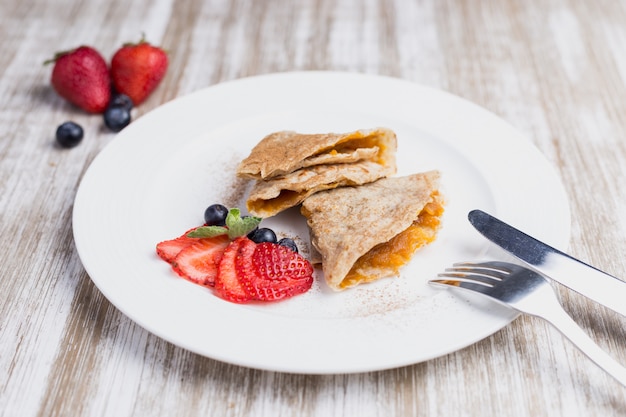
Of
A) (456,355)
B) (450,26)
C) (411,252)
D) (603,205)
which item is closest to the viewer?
(456,355)

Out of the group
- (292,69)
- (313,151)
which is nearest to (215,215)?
(313,151)

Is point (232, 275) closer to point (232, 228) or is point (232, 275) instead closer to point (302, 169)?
point (232, 228)

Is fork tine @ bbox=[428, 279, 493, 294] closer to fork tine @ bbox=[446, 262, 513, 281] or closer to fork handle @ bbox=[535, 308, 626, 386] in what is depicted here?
fork tine @ bbox=[446, 262, 513, 281]

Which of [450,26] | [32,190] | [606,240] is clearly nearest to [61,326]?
[32,190]

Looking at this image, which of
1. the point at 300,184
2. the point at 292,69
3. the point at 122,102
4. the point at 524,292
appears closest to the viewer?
the point at 524,292

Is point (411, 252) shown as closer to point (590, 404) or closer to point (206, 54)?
point (590, 404)

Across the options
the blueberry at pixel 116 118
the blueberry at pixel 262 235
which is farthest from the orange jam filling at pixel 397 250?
the blueberry at pixel 116 118
